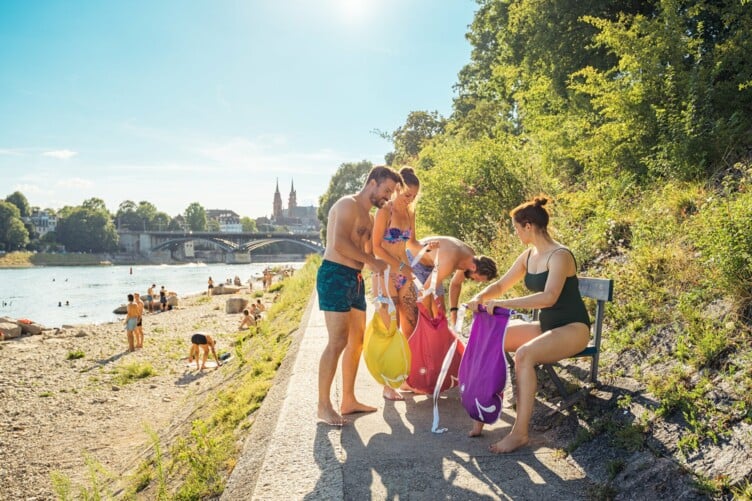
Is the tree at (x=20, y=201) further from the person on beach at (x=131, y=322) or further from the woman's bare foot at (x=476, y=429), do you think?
the woman's bare foot at (x=476, y=429)

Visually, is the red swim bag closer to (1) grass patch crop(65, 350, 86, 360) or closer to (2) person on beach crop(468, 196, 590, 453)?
(2) person on beach crop(468, 196, 590, 453)

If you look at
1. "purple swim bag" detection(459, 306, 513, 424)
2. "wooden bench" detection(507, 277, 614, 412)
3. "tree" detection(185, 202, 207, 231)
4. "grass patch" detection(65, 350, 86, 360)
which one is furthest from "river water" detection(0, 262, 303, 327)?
"tree" detection(185, 202, 207, 231)

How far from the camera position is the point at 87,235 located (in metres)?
103

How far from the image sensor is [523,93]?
37.8ft

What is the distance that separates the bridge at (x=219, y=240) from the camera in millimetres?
90500

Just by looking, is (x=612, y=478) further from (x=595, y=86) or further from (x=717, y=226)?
(x=595, y=86)

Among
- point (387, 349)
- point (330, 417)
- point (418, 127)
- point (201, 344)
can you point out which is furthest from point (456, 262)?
point (418, 127)

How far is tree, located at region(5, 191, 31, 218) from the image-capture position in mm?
117062

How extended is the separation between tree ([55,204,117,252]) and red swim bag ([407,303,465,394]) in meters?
111

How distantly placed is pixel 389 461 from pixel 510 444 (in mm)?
781

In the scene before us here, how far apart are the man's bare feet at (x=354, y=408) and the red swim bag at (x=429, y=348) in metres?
0.45

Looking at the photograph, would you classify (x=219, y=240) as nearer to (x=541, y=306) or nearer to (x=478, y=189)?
(x=478, y=189)

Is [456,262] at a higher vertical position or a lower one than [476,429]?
higher

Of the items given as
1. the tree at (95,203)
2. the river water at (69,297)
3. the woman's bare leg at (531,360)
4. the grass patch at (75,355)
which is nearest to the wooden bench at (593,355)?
the woman's bare leg at (531,360)
